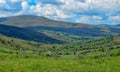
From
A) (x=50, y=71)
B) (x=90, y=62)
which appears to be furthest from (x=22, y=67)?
(x=90, y=62)

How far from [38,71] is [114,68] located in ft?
34.6

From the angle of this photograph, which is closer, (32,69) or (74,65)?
(32,69)

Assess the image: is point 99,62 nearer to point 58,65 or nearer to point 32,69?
point 58,65

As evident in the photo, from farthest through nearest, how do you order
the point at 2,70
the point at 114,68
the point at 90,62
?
1. the point at 90,62
2. the point at 114,68
3. the point at 2,70

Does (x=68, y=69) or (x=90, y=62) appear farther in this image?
(x=90, y=62)

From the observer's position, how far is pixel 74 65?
4025 cm

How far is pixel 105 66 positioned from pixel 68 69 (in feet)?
20.0

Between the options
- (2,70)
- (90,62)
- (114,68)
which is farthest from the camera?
(90,62)

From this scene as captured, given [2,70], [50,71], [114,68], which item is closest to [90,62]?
[114,68]

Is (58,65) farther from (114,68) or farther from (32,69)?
(114,68)

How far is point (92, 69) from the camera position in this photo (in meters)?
37.0

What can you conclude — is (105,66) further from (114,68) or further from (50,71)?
(50,71)

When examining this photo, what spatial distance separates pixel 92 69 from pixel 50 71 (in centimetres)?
577

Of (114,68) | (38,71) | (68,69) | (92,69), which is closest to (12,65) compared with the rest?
(38,71)
